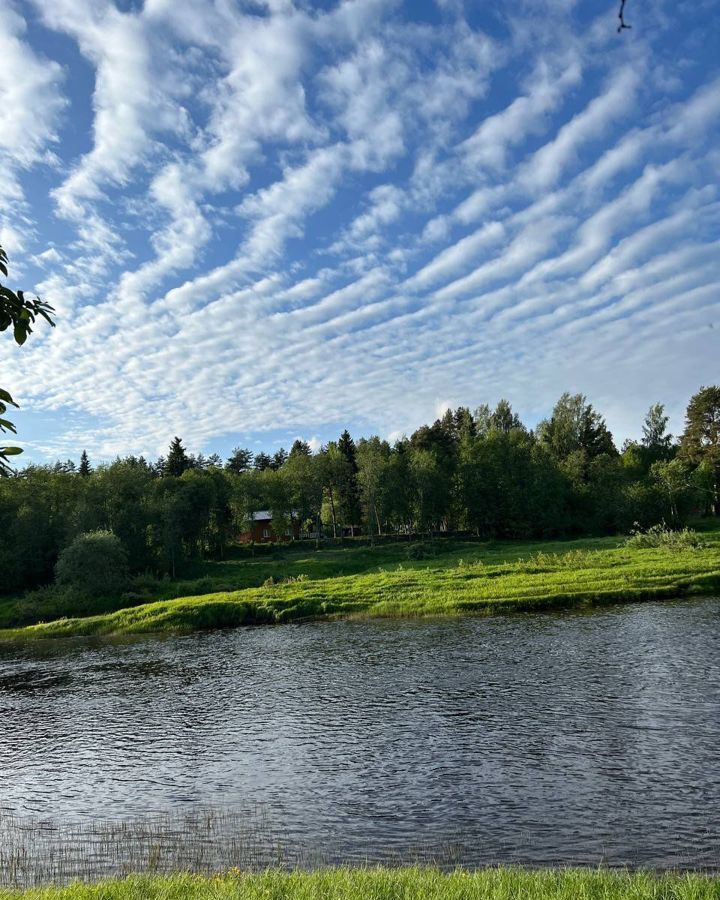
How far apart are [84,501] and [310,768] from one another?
72.2m

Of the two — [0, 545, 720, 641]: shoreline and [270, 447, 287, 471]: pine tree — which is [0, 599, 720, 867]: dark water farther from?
[270, 447, 287, 471]: pine tree

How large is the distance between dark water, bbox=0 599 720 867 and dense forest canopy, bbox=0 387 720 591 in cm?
4608

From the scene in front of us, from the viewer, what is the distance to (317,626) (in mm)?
44906

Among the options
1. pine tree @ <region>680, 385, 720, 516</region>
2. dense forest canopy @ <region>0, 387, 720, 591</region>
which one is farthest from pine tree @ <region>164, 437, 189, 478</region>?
pine tree @ <region>680, 385, 720, 516</region>

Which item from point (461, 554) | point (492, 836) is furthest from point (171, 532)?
point (492, 836)

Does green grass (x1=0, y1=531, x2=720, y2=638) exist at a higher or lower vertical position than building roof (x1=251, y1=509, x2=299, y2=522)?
lower

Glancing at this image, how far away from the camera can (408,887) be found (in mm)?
9953

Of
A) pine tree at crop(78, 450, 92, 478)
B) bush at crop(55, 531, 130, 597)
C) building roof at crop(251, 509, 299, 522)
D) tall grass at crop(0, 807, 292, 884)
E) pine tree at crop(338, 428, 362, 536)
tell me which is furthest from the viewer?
pine tree at crop(78, 450, 92, 478)

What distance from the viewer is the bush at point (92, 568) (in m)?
65.0

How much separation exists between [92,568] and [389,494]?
4916cm

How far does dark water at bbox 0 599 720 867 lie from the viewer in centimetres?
1385

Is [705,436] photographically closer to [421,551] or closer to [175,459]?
[421,551]

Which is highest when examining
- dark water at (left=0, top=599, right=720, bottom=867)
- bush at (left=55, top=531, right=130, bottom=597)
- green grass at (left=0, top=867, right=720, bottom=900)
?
bush at (left=55, top=531, right=130, bottom=597)

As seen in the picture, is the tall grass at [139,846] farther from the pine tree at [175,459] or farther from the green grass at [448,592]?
the pine tree at [175,459]
